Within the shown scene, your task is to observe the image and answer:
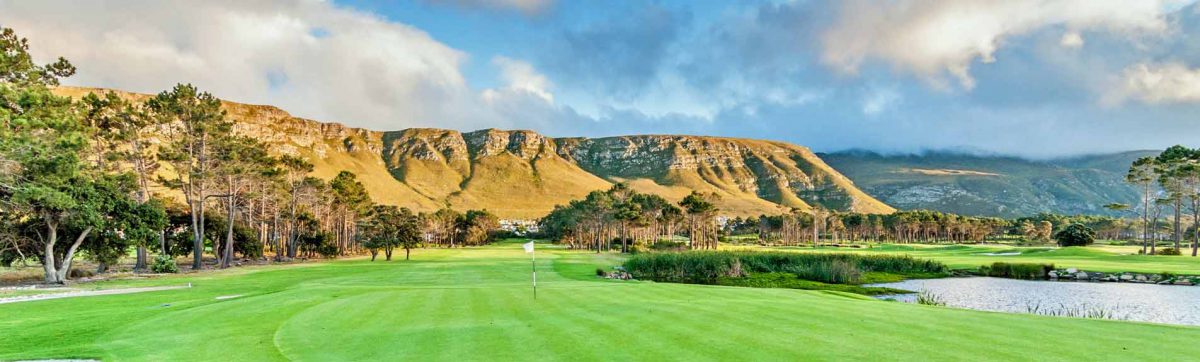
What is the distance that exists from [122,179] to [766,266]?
45.4 metres

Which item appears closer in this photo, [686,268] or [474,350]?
[474,350]

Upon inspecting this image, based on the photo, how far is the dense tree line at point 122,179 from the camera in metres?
27.0

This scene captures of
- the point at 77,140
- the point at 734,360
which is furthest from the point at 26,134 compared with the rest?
the point at 734,360

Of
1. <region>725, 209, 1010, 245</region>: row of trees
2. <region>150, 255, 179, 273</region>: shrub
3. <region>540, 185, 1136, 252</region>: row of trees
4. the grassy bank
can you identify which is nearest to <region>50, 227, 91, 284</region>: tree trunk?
<region>150, 255, 179, 273</region>: shrub

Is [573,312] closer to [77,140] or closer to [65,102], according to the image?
[77,140]

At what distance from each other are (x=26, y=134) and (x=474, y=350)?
27.5 metres

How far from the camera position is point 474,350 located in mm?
9453

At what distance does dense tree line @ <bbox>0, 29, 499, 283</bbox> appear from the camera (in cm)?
2698

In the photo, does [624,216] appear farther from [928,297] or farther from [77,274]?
[77,274]

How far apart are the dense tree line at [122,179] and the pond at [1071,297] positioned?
42664mm

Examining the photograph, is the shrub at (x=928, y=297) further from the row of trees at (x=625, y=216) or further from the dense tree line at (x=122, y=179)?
the row of trees at (x=625, y=216)

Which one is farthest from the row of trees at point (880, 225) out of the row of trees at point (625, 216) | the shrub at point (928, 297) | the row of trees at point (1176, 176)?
the shrub at point (928, 297)

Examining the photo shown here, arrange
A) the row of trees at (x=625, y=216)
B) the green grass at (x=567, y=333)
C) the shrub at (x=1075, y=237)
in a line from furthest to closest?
1. the row of trees at (x=625, y=216)
2. the shrub at (x=1075, y=237)
3. the green grass at (x=567, y=333)

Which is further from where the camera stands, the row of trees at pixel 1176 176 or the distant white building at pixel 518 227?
the distant white building at pixel 518 227
